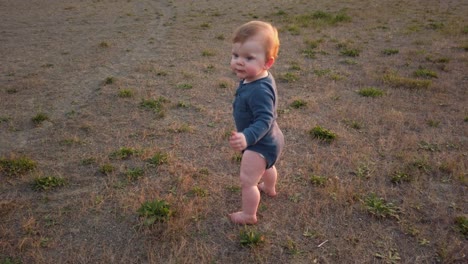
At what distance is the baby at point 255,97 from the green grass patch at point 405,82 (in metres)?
5.75

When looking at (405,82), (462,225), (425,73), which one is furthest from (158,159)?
(425,73)

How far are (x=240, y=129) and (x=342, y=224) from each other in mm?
1597

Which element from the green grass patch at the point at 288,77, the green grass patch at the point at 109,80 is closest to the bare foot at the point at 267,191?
the green grass patch at the point at 288,77

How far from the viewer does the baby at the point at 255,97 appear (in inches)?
114

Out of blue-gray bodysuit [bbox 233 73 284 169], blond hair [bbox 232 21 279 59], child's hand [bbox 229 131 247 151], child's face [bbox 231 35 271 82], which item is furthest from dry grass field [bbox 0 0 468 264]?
blond hair [bbox 232 21 279 59]

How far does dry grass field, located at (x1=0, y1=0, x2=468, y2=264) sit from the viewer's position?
3.46m

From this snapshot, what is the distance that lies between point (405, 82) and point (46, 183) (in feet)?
24.8

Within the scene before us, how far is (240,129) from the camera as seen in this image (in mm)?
3336

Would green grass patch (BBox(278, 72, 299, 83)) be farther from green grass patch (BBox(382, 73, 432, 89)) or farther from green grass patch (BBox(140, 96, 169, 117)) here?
green grass patch (BBox(140, 96, 169, 117))

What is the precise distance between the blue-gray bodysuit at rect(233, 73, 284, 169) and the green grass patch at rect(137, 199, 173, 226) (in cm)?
122

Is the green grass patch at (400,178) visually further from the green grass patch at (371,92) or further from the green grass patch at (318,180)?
the green grass patch at (371,92)

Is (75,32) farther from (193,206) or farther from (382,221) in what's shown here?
(382,221)

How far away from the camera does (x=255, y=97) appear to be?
3.00 m

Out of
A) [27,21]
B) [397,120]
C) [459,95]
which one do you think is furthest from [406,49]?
[27,21]
